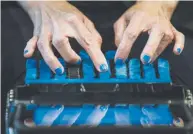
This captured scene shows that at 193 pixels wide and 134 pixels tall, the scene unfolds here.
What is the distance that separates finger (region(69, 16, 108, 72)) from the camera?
0.83 metres

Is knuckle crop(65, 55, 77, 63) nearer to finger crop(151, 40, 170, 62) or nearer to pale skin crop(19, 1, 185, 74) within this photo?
pale skin crop(19, 1, 185, 74)

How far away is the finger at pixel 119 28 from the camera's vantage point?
3.08 ft

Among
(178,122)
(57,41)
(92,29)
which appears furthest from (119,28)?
(178,122)

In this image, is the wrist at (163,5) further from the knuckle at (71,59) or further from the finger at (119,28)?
the knuckle at (71,59)

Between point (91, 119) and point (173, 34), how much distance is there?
1.00 ft

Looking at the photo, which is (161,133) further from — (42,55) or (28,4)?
(28,4)

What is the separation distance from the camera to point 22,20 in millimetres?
1037

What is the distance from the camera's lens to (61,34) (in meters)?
0.88

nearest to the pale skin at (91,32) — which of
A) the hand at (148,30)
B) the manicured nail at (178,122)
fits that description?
the hand at (148,30)

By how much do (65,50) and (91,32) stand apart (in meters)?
0.10

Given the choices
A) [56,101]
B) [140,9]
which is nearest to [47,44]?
[56,101]

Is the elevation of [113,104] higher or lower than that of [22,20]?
lower

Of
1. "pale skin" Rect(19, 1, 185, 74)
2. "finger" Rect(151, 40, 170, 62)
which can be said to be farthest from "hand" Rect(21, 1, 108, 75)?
"finger" Rect(151, 40, 170, 62)

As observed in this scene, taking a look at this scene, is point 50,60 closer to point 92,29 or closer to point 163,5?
point 92,29
